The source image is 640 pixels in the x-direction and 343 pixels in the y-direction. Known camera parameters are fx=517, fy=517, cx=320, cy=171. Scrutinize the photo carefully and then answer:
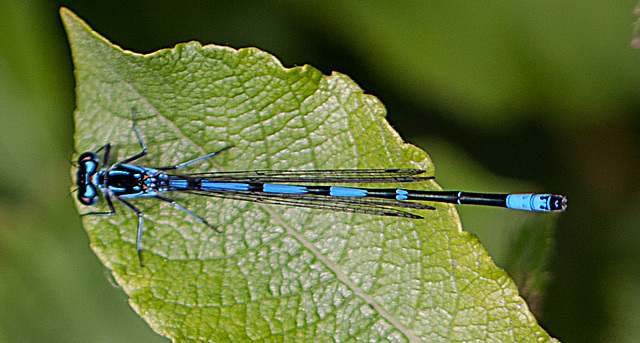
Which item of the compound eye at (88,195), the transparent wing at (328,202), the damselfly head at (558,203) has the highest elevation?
the damselfly head at (558,203)

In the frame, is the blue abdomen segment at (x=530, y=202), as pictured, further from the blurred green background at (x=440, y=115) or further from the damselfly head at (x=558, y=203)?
the blurred green background at (x=440, y=115)

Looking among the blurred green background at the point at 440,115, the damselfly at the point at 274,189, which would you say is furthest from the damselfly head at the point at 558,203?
the blurred green background at the point at 440,115

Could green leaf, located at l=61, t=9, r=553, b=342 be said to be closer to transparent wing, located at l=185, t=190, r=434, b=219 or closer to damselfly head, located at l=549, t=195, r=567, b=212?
transparent wing, located at l=185, t=190, r=434, b=219

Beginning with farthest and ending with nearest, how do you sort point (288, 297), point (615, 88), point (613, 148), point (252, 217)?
point (613, 148) → point (615, 88) → point (252, 217) → point (288, 297)

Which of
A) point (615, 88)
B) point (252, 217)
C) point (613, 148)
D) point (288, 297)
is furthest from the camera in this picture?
point (613, 148)

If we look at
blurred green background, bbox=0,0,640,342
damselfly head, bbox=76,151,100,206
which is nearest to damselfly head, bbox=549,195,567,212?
blurred green background, bbox=0,0,640,342

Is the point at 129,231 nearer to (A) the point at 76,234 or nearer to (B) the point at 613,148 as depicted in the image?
(A) the point at 76,234

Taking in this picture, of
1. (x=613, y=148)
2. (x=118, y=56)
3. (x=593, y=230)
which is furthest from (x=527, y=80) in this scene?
(x=118, y=56)
